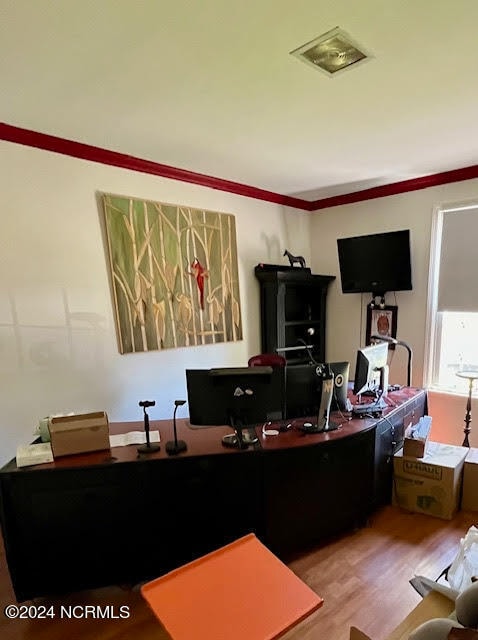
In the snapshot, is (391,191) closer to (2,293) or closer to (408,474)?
(408,474)

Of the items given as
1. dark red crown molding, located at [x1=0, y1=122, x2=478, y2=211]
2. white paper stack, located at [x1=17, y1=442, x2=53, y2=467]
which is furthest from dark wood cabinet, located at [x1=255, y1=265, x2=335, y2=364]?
white paper stack, located at [x1=17, y1=442, x2=53, y2=467]

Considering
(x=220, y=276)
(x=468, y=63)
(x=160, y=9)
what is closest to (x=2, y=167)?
(x=160, y=9)

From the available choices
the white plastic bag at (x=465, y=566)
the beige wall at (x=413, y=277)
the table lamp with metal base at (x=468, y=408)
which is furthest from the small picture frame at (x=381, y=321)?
the white plastic bag at (x=465, y=566)

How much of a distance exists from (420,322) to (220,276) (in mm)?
2098

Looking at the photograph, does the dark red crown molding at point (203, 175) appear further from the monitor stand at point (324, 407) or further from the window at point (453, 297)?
the monitor stand at point (324, 407)

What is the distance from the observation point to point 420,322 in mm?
3807

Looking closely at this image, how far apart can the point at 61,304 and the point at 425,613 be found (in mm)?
2705

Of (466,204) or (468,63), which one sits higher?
(468,63)

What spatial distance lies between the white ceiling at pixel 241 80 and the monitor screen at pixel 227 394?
1.57 m

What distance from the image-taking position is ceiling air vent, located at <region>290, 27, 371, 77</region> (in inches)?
64.7

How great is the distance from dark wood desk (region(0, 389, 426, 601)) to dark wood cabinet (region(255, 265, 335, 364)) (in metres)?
1.77

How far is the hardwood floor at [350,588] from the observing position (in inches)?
71.2

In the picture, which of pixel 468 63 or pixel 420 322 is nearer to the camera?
pixel 468 63

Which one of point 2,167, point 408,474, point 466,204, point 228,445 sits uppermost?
point 2,167
